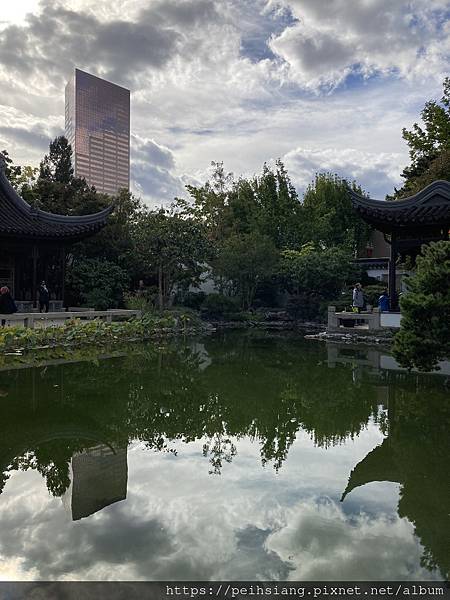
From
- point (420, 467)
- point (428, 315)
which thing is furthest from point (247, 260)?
point (420, 467)

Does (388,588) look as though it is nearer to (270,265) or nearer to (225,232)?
(270,265)

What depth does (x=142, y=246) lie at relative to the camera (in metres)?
19.4

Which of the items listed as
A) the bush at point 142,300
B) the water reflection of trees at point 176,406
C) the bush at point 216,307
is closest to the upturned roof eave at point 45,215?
the bush at point 142,300

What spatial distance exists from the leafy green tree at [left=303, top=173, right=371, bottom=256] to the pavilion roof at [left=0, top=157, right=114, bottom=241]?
13090 millimetres

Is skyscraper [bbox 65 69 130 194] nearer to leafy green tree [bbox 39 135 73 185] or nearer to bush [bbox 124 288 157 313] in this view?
leafy green tree [bbox 39 135 73 185]

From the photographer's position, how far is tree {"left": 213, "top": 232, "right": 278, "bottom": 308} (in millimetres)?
22016

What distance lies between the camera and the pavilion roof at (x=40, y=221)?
16.6 metres

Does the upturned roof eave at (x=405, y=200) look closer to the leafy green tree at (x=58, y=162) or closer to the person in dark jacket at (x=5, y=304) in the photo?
the person in dark jacket at (x=5, y=304)

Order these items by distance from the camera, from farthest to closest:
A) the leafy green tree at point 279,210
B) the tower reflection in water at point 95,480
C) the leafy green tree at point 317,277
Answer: the leafy green tree at point 279,210 → the leafy green tree at point 317,277 → the tower reflection in water at point 95,480

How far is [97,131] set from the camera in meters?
72.1

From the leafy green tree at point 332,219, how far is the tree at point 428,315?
18496mm

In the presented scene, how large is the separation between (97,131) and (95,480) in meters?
Result: 73.9

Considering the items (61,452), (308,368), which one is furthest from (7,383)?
(308,368)

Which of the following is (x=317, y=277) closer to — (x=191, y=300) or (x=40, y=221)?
(x=191, y=300)
